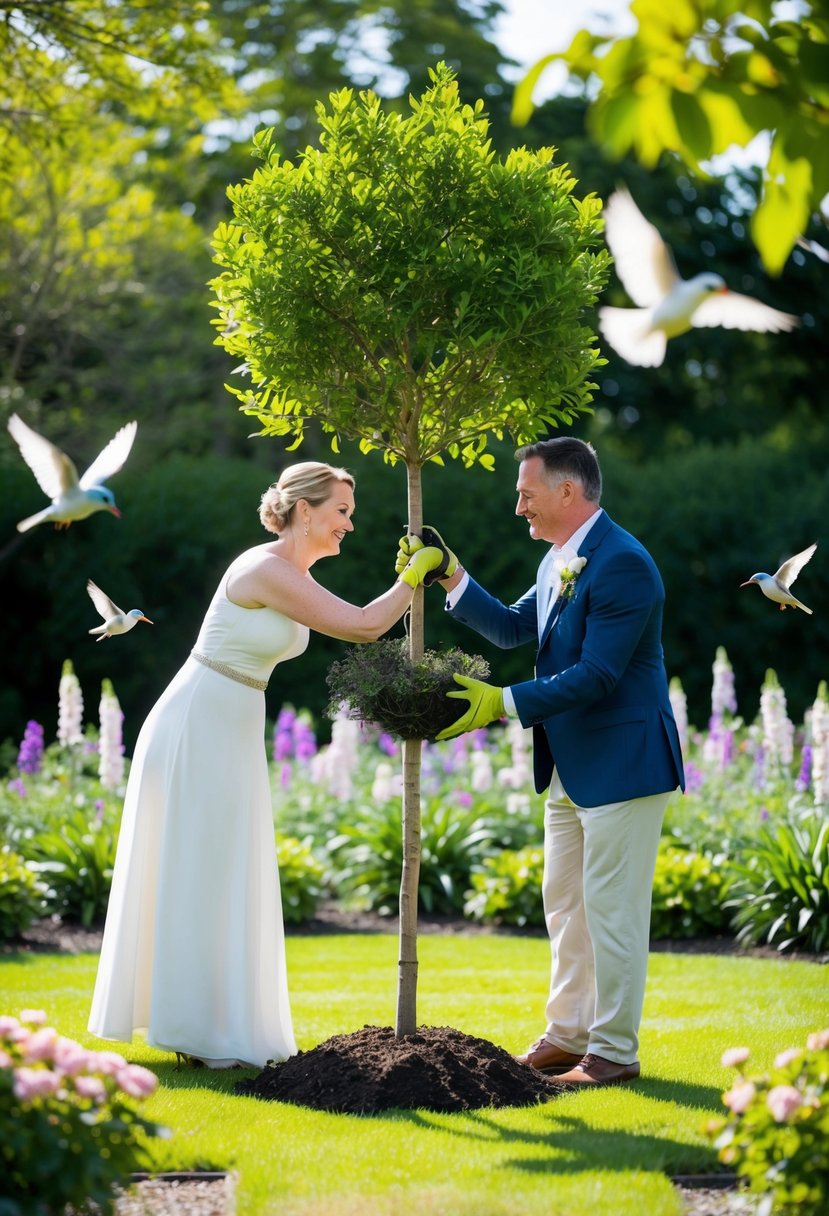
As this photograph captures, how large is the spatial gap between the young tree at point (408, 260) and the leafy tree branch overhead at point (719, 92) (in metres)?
1.84

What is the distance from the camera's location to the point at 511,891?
8.91 m

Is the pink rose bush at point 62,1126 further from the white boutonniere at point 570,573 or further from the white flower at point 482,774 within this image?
the white flower at point 482,774

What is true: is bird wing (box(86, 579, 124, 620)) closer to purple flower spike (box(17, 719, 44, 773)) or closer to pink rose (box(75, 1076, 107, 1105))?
pink rose (box(75, 1076, 107, 1105))

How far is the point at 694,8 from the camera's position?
2670mm

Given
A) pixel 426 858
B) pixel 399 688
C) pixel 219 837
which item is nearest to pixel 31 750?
pixel 426 858

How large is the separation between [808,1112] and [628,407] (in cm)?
2134

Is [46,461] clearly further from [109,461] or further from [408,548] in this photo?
[408,548]

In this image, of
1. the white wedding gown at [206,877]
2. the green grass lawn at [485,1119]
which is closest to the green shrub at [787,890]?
the green grass lawn at [485,1119]

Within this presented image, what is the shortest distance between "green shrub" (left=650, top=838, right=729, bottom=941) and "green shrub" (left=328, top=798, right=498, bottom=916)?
1499 mm

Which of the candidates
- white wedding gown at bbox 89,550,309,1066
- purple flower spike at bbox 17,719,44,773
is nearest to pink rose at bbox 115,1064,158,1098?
white wedding gown at bbox 89,550,309,1066

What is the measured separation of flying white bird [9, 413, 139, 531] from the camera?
432 cm

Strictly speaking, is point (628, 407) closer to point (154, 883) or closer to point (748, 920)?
point (748, 920)

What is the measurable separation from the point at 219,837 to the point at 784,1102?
2631 millimetres

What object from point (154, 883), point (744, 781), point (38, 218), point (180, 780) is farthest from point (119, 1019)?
point (38, 218)
